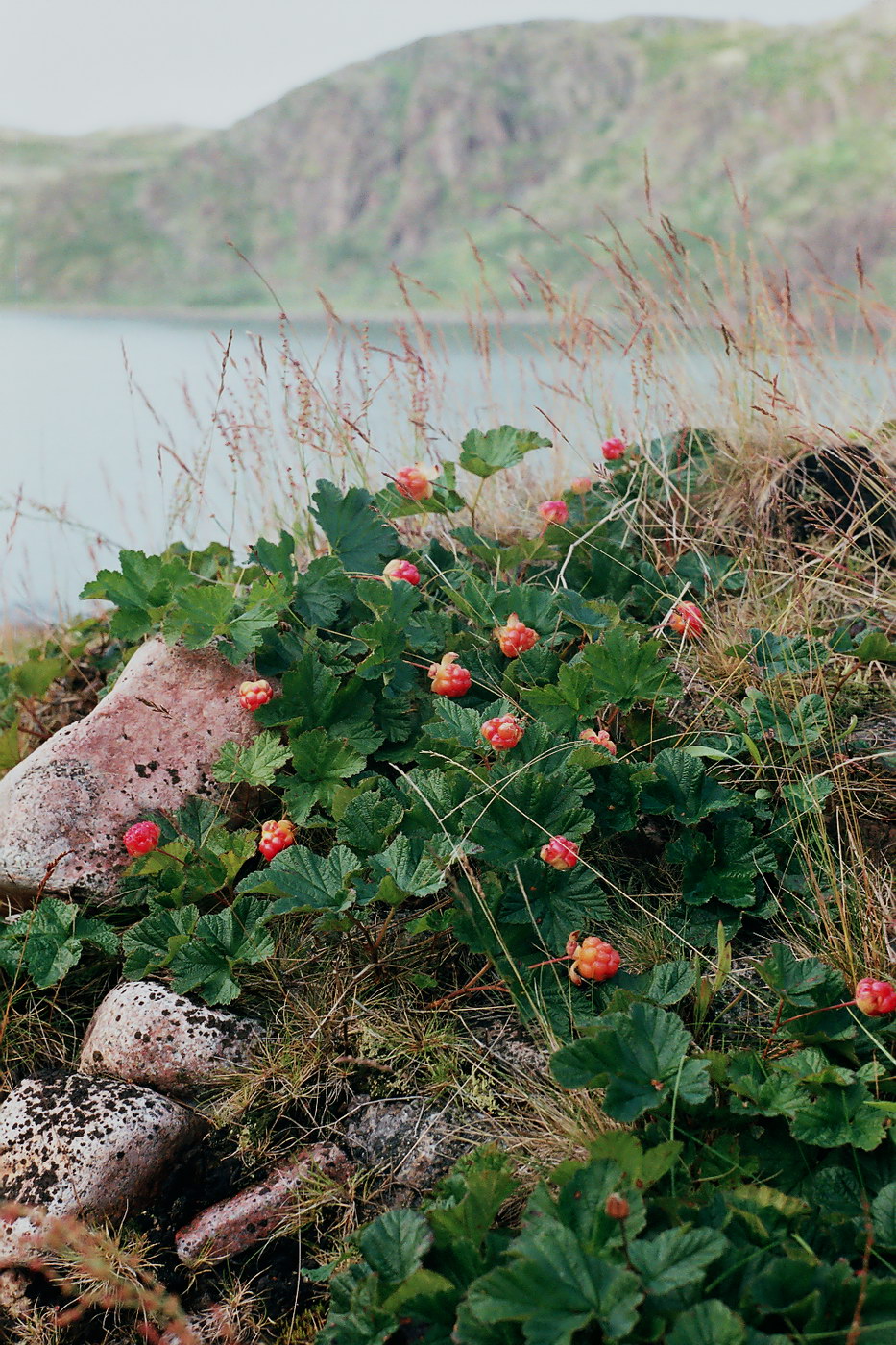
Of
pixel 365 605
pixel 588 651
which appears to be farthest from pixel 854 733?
pixel 365 605

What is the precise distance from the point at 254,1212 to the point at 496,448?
1699 millimetres

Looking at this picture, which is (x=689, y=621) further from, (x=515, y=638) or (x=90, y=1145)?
(x=90, y=1145)

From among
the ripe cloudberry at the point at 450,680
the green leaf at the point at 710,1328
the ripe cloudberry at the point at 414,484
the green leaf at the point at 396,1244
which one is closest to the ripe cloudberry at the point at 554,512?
the ripe cloudberry at the point at 414,484

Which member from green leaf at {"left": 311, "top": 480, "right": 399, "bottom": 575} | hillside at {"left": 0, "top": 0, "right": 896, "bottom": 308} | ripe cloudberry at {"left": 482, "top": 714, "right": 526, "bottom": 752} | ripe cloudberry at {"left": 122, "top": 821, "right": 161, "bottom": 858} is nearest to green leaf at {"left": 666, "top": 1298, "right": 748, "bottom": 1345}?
ripe cloudberry at {"left": 482, "top": 714, "right": 526, "bottom": 752}

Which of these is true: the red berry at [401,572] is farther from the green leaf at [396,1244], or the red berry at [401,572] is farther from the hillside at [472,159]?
the hillside at [472,159]

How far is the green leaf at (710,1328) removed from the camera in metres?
0.88

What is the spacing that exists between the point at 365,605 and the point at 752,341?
5.33 feet

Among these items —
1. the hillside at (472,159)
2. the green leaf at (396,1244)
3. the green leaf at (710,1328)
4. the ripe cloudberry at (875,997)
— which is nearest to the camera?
the green leaf at (710,1328)

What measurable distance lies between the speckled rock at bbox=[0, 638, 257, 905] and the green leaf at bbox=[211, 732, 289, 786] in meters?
0.15

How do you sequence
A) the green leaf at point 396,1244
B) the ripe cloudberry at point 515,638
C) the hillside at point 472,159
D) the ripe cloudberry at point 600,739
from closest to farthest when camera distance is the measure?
1. the green leaf at point 396,1244
2. the ripe cloudberry at point 600,739
3. the ripe cloudberry at point 515,638
4. the hillside at point 472,159

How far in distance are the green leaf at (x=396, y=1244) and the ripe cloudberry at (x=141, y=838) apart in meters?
0.92

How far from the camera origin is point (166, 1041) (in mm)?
1620

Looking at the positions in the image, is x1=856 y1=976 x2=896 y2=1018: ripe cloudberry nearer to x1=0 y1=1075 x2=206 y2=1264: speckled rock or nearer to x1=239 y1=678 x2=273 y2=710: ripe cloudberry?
x1=0 y1=1075 x2=206 y2=1264: speckled rock

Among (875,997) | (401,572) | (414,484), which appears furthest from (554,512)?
(875,997)
